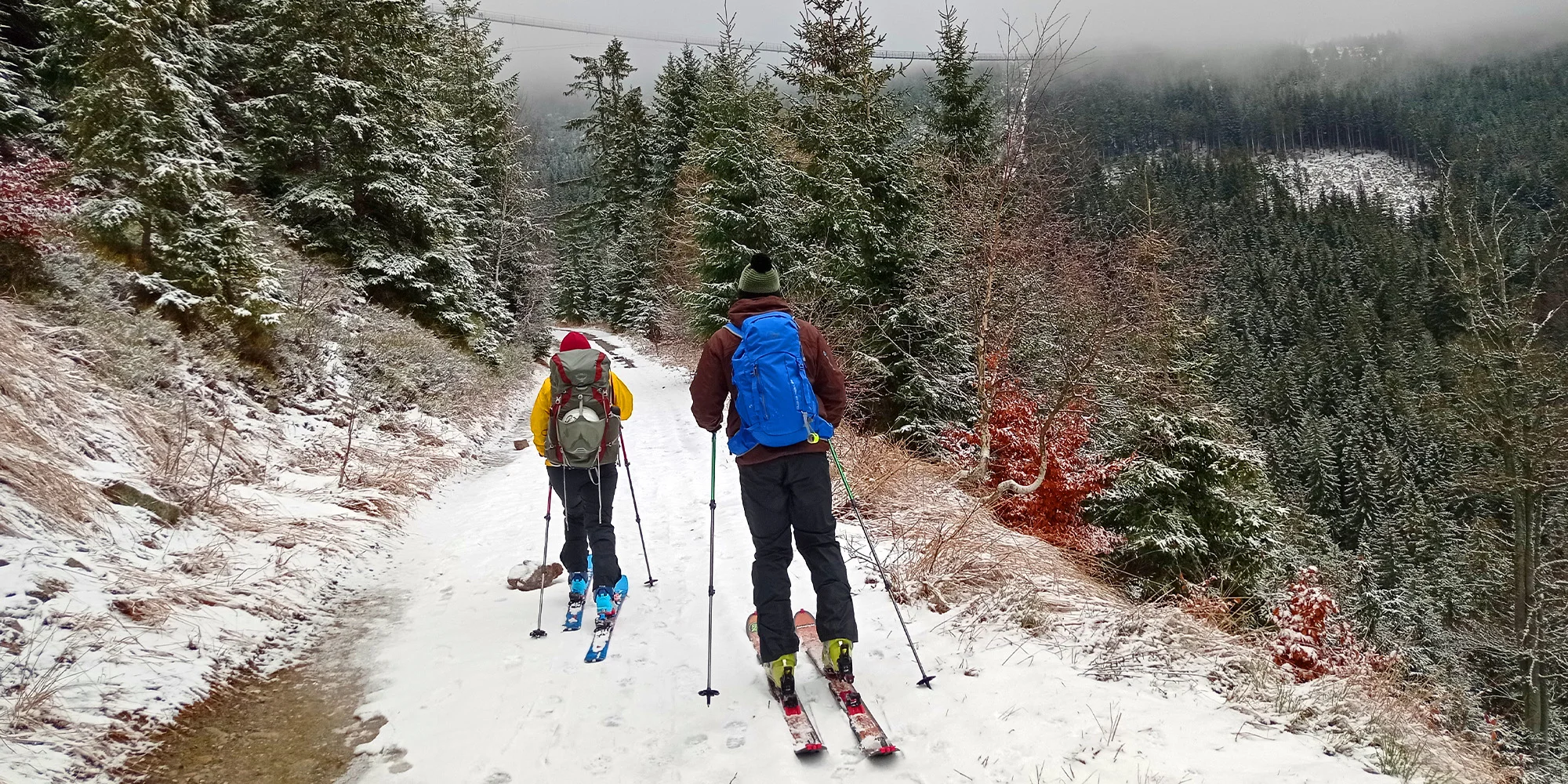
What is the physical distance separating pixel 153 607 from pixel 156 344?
5.88 metres

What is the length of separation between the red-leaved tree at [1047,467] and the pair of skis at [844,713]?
10.3 meters

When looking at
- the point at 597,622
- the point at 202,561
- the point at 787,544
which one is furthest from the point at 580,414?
the point at 202,561

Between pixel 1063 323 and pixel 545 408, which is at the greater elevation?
pixel 545 408

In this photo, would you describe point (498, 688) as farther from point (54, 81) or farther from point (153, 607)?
point (54, 81)

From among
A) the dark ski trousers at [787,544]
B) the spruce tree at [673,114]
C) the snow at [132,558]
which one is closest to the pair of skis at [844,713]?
the dark ski trousers at [787,544]

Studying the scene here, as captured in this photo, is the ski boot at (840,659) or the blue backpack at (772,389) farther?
the ski boot at (840,659)

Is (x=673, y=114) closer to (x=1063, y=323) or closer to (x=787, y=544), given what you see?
(x=1063, y=323)

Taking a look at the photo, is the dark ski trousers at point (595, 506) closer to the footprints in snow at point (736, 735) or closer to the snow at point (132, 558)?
the footprints in snow at point (736, 735)

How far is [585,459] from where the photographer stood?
512 centimetres

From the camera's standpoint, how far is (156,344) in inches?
332

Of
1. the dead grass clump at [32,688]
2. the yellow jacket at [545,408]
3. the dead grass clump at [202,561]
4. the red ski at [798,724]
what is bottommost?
the red ski at [798,724]

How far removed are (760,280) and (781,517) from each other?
4.45ft

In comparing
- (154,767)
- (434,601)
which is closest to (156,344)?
(434,601)

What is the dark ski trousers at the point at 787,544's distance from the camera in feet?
12.4
